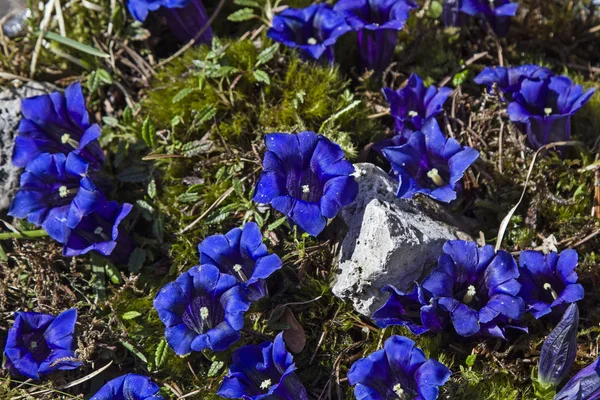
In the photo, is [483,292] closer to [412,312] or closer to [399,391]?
[412,312]

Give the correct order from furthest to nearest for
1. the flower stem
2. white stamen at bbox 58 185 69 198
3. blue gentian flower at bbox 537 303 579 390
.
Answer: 1. the flower stem
2. white stamen at bbox 58 185 69 198
3. blue gentian flower at bbox 537 303 579 390

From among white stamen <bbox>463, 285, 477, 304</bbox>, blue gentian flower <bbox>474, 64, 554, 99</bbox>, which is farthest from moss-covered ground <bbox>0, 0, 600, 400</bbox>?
white stamen <bbox>463, 285, 477, 304</bbox>

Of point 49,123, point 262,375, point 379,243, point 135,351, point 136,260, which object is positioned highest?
point 49,123

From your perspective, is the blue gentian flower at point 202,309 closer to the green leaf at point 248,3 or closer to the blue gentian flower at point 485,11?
the green leaf at point 248,3

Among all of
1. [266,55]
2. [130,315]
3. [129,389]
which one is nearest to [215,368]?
[129,389]

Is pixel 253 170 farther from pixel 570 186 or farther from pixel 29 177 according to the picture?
pixel 570 186

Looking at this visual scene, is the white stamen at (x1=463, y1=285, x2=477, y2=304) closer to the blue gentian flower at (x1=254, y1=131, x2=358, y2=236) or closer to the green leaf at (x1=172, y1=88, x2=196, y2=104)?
the blue gentian flower at (x1=254, y1=131, x2=358, y2=236)

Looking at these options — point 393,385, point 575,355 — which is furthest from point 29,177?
point 575,355
